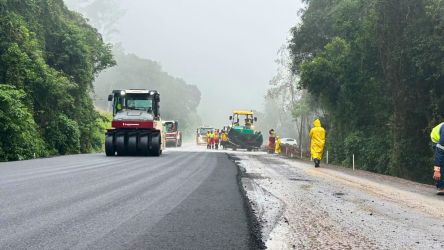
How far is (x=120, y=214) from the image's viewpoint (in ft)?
20.2

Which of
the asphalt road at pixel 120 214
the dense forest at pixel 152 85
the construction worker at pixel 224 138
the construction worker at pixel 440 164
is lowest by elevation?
the asphalt road at pixel 120 214

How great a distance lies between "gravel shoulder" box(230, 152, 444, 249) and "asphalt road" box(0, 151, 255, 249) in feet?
1.32

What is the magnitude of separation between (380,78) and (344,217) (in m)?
18.5

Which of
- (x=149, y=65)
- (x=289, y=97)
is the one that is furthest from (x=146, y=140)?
(x=149, y=65)

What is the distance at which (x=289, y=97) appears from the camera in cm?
5866

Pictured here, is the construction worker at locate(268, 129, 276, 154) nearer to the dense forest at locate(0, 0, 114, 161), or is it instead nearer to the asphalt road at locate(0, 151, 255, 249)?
the dense forest at locate(0, 0, 114, 161)

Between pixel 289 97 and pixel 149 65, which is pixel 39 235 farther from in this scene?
pixel 149 65

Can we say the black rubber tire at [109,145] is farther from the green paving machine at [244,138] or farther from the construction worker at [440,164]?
the green paving machine at [244,138]

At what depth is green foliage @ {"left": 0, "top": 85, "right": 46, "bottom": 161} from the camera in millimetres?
17812

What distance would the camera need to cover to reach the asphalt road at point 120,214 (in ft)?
15.2

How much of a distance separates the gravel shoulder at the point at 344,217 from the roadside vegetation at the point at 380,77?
32.6 ft

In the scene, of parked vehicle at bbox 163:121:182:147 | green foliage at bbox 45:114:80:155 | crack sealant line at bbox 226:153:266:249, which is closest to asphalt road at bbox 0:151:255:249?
crack sealant line at bbox 226:153:266:249

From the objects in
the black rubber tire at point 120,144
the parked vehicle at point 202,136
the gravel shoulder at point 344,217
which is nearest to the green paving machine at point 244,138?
the black rubber tire at point 120,144

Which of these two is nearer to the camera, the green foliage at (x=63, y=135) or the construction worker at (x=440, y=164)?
the construction worker at (x=440, y=164)
